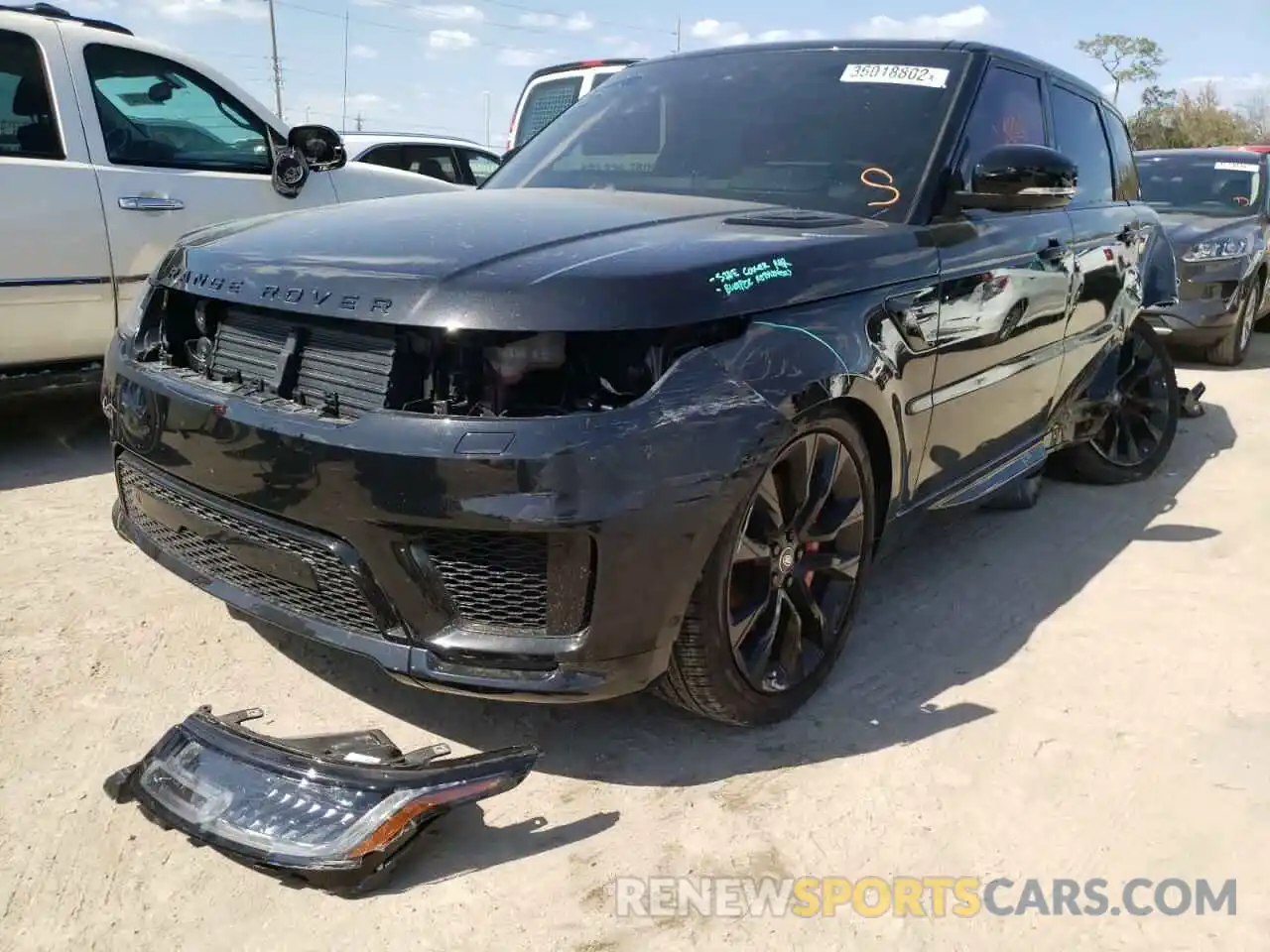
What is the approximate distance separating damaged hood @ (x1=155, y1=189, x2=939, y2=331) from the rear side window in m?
6.56

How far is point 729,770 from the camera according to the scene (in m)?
2.49

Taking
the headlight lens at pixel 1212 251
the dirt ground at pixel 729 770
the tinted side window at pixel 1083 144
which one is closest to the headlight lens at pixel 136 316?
the dirt ground at pixel 729 770

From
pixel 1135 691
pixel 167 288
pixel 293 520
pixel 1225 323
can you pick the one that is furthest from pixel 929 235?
pixel 1225 323

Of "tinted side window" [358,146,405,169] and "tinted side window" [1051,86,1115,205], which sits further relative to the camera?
"tinted side window" [358,146,405,169]

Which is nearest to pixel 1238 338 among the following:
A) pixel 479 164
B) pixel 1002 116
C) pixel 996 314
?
pixel 1002 116

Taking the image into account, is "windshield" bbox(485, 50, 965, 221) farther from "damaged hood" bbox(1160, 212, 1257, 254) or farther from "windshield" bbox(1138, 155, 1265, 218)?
"windshield" bbox(1138, 155, 1265, 218)

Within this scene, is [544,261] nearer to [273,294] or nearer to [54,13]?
[273,294]

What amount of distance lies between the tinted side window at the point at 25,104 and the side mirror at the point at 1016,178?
3616 millimetres

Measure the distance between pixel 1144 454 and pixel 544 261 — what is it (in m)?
3.84

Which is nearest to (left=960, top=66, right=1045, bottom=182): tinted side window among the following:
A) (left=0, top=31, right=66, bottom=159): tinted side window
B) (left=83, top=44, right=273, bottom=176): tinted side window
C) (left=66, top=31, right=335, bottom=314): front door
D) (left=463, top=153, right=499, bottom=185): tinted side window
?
(left=66, top=31, right=335, bottom=314): front door

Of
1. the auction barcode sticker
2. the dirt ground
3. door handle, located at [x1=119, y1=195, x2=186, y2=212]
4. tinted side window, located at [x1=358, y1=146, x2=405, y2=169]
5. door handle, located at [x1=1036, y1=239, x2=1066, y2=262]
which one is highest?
the auction barcode sticker

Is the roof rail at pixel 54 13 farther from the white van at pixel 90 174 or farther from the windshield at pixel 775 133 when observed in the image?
the windshield at pixel 775 133

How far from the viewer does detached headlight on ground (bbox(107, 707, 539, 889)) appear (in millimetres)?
1955

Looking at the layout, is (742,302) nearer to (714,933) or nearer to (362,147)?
(714,933)
